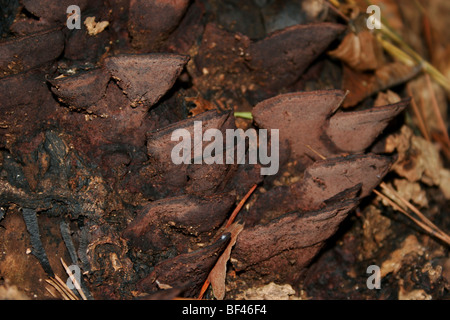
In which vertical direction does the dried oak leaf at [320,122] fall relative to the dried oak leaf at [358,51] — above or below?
below

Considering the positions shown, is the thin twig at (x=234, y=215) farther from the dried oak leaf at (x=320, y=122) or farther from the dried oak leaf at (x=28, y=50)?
the dried oak leaf at (x=28, y=50)

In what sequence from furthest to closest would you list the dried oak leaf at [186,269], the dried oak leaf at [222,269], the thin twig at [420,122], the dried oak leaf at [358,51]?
the thin twig at [420,122] < the dried oak leaf at [358,51] < the dried oak leaf at [222,269] < the dried oak leaf at [186,269]

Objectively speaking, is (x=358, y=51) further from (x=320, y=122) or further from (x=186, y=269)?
(x=186, y=269)

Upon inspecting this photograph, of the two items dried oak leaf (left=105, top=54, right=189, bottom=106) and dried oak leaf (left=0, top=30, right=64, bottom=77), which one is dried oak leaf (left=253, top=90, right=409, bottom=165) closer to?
dried oak leaf (left=105, top=54, right=189, bottom=106)

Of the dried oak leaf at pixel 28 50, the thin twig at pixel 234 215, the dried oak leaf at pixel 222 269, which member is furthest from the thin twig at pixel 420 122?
the dried oak leaf at pixel 28 50

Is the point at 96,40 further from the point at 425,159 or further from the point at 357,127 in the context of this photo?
the point at 425,159

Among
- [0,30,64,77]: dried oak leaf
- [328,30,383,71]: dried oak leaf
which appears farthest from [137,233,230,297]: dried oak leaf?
[328,30,383,71]: dried oak leaf
